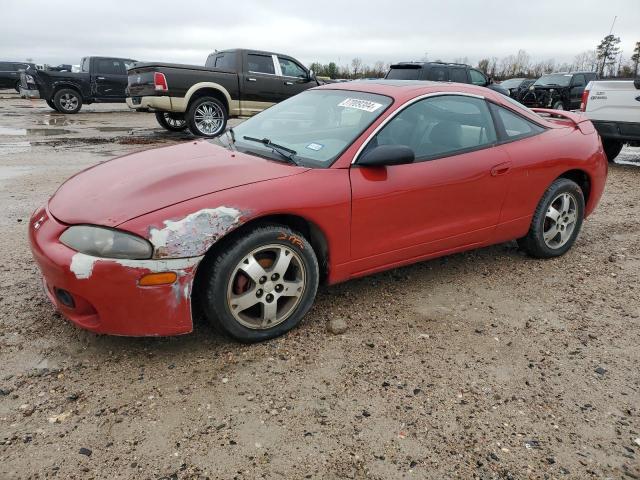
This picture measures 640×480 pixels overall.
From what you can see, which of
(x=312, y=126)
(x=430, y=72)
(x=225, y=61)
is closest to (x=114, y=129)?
(x=225, y=61)

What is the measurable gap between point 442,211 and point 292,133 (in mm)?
1149

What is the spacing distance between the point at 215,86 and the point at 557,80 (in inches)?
478

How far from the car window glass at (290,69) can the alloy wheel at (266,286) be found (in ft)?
31.9

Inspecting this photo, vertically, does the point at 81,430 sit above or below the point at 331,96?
below

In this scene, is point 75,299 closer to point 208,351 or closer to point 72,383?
point 72,383

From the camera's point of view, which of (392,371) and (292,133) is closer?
(392,371)

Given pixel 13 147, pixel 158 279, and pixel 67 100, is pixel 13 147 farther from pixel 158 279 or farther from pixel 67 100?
pixel 158 279

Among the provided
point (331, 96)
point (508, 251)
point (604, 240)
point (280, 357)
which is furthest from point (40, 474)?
point (604, 240)

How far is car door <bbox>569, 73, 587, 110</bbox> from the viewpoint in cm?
1655

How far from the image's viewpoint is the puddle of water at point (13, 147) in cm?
895

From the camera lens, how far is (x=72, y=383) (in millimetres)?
2488

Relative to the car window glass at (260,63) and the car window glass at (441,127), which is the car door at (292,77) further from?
the car window glass at (441,127)

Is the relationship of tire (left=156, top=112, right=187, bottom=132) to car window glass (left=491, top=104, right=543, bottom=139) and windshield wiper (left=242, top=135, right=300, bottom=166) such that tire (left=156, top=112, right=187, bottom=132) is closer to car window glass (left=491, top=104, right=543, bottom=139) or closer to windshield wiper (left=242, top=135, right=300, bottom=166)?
windshield wiper (left=242, top=135, right=300, bottom=166)

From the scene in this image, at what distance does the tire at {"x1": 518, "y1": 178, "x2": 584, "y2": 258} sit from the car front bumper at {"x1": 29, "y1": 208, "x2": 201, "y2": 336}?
2.80m
